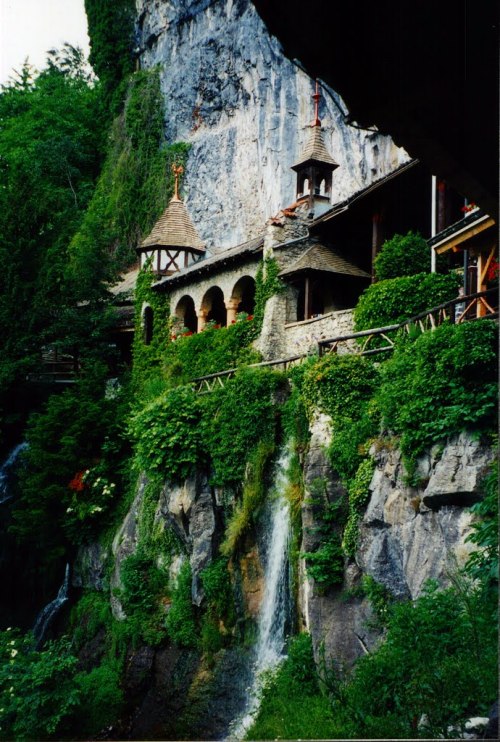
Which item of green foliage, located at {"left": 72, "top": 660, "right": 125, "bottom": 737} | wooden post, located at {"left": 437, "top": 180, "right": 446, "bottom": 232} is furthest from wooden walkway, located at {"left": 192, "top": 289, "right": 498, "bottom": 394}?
green foliage, located at {"left": 72, "top": 660, "right": 125, "bottom": 737}

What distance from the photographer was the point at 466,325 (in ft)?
34.0

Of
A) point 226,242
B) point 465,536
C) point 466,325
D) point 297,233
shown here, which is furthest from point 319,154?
point 465,536

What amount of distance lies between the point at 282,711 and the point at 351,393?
5.22 m

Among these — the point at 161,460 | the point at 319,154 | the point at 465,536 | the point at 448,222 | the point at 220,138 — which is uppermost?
the point at 220,138

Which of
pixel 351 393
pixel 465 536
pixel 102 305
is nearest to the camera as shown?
pixel 465 536

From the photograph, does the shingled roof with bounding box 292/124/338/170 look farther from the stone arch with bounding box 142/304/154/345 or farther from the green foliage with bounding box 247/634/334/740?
the green foliage with bounding box 247/634/334/740

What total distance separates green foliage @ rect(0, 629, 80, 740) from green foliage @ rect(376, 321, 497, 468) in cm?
843

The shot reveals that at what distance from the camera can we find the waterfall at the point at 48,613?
798 inches

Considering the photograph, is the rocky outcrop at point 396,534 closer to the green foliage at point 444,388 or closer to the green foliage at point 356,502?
the green foliage at point 356,502

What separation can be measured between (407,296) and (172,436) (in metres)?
6.00

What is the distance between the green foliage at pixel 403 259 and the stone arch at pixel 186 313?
30.1 ft

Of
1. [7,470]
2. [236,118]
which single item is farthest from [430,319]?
[236,118]

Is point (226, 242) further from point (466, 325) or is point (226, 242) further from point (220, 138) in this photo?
point (466, 325)

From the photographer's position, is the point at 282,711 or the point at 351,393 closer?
the point at 282,711
